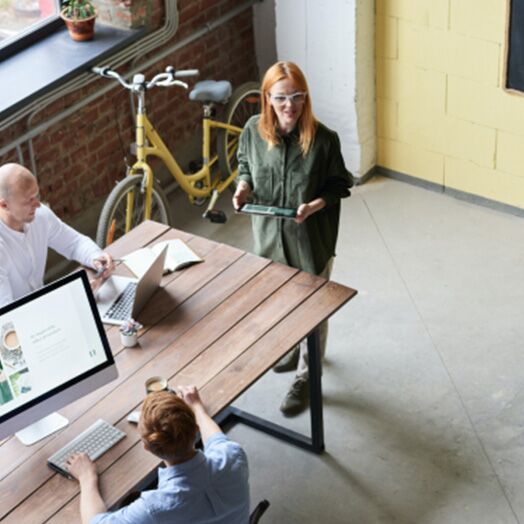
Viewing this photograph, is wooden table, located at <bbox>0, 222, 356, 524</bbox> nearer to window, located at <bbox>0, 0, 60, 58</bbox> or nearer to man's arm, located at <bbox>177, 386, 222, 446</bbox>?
man's arm, located at <bbox>177, 386, 222, 446</bbox>

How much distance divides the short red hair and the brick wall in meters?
2.69

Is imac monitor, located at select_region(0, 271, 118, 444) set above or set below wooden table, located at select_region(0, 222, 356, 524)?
above

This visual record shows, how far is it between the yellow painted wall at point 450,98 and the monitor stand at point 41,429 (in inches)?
130

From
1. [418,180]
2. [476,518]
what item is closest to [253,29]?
[418,180]

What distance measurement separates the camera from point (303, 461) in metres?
4.62

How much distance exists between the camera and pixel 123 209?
5.70m

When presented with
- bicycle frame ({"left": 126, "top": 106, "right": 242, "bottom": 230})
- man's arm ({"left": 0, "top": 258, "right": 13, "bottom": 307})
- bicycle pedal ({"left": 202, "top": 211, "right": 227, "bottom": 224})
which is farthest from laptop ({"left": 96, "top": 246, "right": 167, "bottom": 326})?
bicycle pedal ({"left": 202, "top": 211, "right": 227, "bottom": 224})

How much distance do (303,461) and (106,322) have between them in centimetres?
112

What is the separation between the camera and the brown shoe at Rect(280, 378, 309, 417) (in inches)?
191

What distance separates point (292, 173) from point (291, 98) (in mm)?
338

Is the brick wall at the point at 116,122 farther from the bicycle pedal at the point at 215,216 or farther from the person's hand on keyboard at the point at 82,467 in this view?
the person's hand on keyboard at the point at 82,467

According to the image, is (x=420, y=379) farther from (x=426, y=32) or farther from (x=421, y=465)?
(x=426, y=32)

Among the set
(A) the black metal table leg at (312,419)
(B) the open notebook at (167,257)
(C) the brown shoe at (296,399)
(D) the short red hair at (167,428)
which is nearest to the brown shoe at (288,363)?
(C) the brown shoe at (296,399)

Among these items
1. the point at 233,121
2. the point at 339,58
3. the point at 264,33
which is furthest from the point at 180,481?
the point at 264,33
